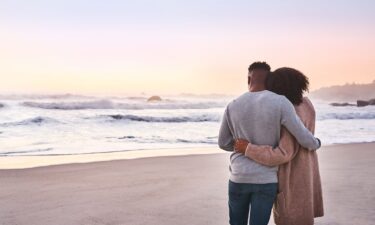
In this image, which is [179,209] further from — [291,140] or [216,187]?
[291,140]

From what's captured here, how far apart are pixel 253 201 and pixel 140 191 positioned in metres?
4.20

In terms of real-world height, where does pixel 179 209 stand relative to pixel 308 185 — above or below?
below

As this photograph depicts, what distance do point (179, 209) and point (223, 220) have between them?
0.65 metres

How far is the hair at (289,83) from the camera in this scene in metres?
3.04

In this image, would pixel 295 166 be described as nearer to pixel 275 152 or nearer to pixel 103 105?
pixel 275 152

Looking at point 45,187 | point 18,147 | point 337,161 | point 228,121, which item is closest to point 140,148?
point 18,147

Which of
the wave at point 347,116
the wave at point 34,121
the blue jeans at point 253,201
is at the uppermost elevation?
the blue jeans at point 253,201

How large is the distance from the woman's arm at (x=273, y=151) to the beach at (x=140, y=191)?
2.75 m

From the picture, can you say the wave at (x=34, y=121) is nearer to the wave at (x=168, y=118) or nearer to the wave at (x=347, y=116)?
the wave at (x=168, y=118)

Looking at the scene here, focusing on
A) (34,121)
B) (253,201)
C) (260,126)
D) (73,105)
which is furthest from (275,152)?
(73,105)

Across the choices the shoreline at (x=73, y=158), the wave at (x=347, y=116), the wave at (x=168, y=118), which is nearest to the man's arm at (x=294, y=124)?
the shoreline at (x=73, y=158)

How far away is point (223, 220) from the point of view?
223 inches

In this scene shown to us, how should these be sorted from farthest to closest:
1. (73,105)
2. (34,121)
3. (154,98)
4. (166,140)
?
(154,98)
(73,105)
(34,121)
(166,140)

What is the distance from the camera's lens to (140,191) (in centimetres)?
714
